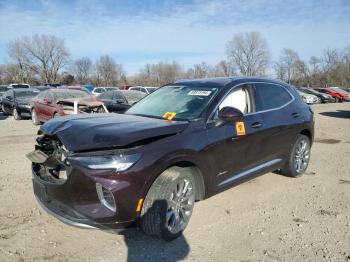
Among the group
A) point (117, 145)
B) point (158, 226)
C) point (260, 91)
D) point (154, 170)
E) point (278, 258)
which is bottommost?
point (278, 258)

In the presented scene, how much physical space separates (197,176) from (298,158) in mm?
2774

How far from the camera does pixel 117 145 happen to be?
11.0 feet

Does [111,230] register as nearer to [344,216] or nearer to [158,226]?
[158,226]

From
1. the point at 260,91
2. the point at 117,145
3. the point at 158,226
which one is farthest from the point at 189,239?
the point at 260,91

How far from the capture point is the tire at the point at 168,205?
3.51 metres

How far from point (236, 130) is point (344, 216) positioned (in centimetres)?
175

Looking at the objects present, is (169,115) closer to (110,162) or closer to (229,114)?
(229,114)

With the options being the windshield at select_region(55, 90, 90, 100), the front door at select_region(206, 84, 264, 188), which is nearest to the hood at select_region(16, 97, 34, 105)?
the windshield at select_region(55, 90, 90, 100)

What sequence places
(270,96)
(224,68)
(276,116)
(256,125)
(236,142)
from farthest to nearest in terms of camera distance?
(224,68), (270,96), (276,116), (256,125), (236,142)

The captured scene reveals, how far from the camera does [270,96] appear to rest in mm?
5395

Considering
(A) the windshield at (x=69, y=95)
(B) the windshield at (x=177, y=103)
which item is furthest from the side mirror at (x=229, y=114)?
(A) the windshield at (x=69, y=95)

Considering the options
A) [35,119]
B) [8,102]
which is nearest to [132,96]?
[35,119]

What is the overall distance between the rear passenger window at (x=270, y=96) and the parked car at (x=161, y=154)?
0.07 feet

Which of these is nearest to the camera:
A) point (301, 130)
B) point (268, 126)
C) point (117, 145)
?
point (117, 145)
